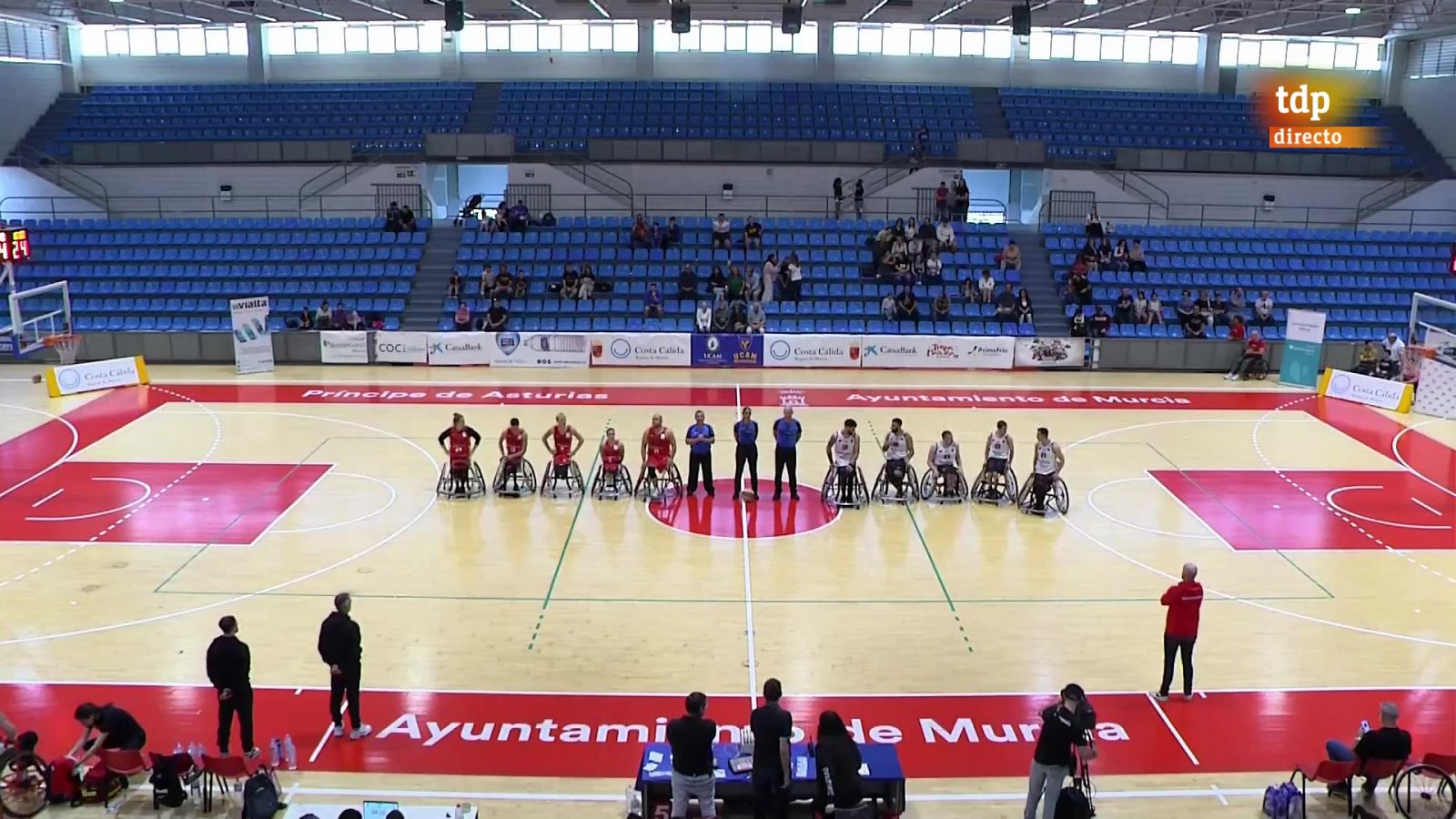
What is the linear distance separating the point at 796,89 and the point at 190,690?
32.8 m

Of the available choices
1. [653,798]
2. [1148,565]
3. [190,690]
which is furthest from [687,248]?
[653,798]

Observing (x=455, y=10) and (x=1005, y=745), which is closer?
(x=1005, y=745)

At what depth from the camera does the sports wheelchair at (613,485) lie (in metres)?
18.5

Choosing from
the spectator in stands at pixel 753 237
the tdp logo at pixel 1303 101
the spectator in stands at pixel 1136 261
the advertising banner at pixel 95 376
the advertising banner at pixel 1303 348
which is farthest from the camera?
the spectator in stands at pixel 753 237

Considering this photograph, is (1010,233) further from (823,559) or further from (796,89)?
(823,559)

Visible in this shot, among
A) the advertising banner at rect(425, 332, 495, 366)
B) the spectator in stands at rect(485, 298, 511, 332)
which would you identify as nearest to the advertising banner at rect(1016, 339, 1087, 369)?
the spectator in stands at rect(485, 298, 511, 332)

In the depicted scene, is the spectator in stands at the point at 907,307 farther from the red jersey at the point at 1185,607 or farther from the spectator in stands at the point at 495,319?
the red jersey at the point at 1185,607

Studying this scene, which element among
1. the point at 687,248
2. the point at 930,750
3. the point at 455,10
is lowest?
the point at 930,750

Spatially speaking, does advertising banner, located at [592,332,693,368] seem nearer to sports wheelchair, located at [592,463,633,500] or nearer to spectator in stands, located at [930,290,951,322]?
spectator in stands, located at [930,290,951,322]

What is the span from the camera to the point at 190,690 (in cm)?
1184

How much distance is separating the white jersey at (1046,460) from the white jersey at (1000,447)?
594 millimetres

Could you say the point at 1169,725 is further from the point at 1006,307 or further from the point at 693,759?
→ the point at 1006,307

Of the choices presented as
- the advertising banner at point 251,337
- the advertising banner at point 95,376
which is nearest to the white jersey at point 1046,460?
the advertising banner at point 251,337

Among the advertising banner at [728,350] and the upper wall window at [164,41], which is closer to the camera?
the advertising banner at [728,350]
